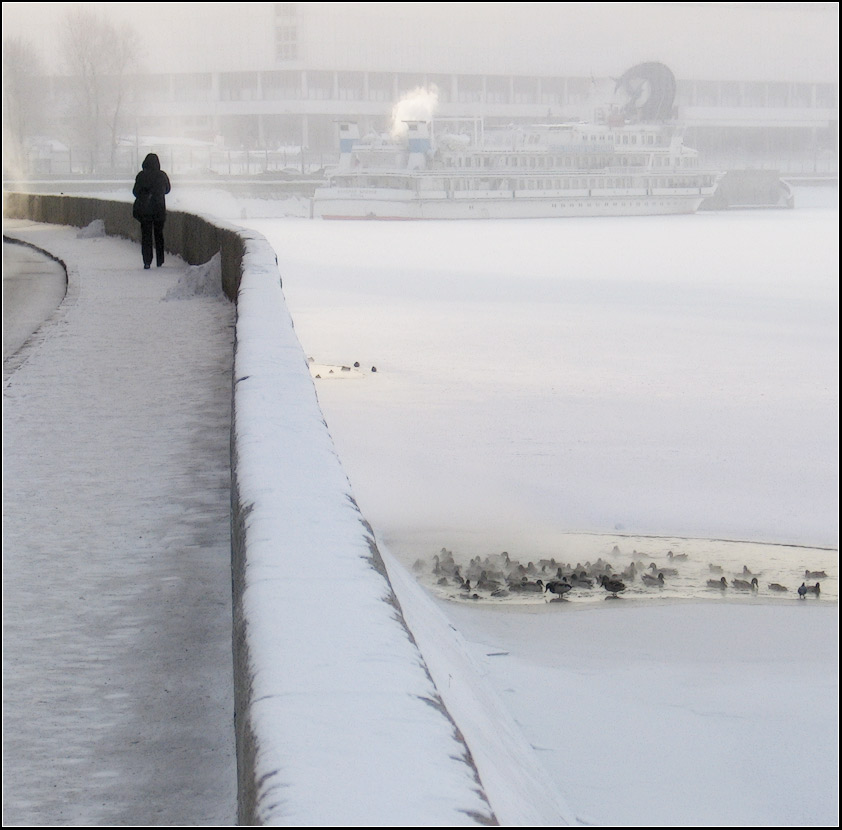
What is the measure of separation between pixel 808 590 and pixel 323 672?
648 cm

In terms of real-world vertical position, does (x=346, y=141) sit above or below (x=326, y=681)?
above

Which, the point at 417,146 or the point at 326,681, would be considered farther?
the point at 417,146

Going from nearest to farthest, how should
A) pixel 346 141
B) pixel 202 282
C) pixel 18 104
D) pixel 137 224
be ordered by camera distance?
pixel 202 282 < pixel 137 224 < pixel 18 104 < pixel 346 141

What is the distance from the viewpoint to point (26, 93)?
243 feet

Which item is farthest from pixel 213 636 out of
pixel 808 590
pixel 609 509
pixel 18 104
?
pixel 18 104

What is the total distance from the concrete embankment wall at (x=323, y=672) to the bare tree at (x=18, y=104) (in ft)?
230

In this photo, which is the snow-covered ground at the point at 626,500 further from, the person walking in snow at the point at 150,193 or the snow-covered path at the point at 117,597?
the person walking in snow at the point at 150,193

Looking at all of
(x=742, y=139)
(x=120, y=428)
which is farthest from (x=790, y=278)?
(x=742, y=139)

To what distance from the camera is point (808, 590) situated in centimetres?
803

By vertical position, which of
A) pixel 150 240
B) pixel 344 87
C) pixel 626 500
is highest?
pixel 344 87

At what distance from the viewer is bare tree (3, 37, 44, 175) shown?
71.2m

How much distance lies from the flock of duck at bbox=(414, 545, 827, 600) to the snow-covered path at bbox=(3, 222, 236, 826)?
1745 mm

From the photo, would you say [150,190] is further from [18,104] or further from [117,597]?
[18,104]

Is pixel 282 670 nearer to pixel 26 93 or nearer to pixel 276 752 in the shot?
pixel 276 752
